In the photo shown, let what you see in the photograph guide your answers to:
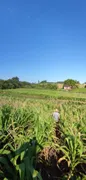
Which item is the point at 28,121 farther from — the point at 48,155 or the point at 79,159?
the point at 79,159

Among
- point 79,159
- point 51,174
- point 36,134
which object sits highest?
point 36,134

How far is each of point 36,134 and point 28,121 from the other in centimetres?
219

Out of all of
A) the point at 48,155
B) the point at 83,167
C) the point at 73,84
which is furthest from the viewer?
the point at 73,84

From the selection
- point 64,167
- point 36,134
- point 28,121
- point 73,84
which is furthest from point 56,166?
point 73,84

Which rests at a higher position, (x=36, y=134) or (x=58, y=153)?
(x=36, y=134)

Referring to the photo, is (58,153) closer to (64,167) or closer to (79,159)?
(64,167)

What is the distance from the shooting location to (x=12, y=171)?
3242 millimetres

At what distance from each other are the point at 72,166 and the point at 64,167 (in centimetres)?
43

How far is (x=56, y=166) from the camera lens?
14.2 feet

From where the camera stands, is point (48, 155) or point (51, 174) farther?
point (48, 155)

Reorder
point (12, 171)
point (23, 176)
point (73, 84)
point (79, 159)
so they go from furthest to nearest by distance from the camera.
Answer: point (73, 84) < point (79, 159) < point (12, 171) < point (23, 176)

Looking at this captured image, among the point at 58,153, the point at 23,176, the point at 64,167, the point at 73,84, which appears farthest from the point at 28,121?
the point at 73,84

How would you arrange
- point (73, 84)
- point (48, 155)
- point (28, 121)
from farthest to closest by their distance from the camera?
1. point (73, 84)
2. point (28, 121)
3. point (48, 155)

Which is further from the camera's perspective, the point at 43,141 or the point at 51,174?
the point at 43,141
